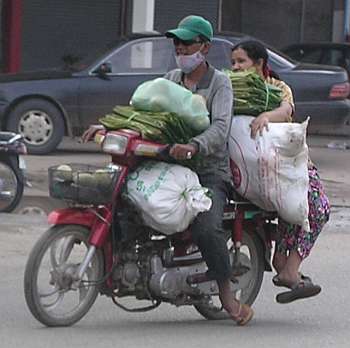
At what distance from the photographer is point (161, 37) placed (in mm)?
15633

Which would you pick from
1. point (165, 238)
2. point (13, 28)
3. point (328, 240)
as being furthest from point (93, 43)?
point (165, 238)

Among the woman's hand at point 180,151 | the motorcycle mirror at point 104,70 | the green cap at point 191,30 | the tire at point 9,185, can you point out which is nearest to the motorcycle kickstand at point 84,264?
the woman's hand at point 180,151

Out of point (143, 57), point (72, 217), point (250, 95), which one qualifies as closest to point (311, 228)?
point (250, 95)

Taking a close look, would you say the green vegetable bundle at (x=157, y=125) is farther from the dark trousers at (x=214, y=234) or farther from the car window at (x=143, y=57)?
the car window at (x=143, y=57)

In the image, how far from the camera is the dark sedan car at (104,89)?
15.3 meters

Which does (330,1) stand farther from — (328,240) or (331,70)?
(328,240)

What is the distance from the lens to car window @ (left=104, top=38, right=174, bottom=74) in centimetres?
1555

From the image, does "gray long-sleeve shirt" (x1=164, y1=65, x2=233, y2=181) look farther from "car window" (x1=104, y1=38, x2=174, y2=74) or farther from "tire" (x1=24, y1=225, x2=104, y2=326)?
"car window" (x1=104, y1=38, x2=174, y2=74)

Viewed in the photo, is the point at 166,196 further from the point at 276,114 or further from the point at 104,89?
the point at 104,89

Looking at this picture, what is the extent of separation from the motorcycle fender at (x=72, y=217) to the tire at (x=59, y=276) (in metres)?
0.04

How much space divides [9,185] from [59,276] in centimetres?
465

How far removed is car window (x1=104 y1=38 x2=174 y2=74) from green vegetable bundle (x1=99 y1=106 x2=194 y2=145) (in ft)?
29.4

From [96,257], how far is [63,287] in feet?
0.84

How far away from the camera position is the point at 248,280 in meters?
7.27
